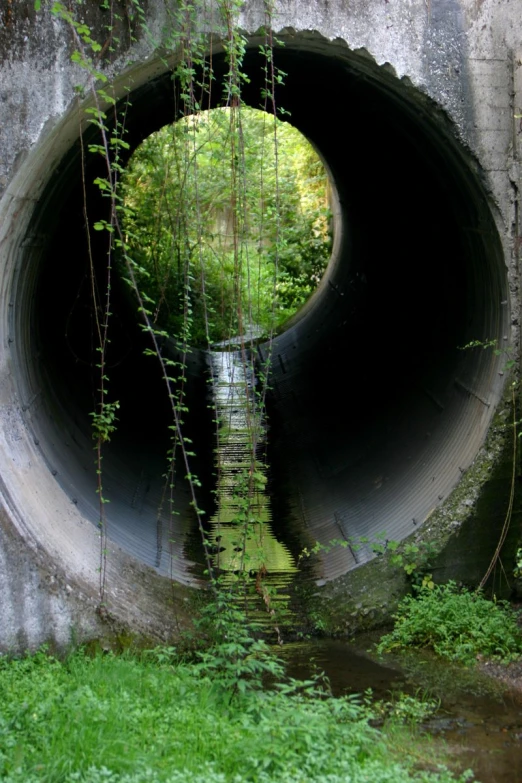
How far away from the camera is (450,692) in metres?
4.89

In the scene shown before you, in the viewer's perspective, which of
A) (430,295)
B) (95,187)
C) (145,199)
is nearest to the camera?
(430,295)

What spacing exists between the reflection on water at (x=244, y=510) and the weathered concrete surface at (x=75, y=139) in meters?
0.71

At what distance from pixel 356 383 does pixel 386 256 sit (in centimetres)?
151

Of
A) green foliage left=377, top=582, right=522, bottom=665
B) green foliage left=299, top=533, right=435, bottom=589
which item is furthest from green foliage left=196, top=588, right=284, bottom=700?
green foliage left=299, top=533, right=435, bottom=589

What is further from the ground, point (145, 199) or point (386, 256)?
point (145, 199)

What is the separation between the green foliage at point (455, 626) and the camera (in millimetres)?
→ 5332

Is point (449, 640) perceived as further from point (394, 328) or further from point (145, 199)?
point (145, 199)

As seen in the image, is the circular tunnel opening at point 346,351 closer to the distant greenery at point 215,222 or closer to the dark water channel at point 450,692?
the dark water channel at point 450,692

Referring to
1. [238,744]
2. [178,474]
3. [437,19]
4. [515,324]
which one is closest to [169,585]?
[238,744]

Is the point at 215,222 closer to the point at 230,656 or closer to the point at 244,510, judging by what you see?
the point at 244,510

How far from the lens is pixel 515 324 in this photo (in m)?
5.96

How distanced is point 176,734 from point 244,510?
1747 mm

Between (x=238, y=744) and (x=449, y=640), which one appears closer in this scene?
(x=238, y=744)

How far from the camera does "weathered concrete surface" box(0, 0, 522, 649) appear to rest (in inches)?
197
